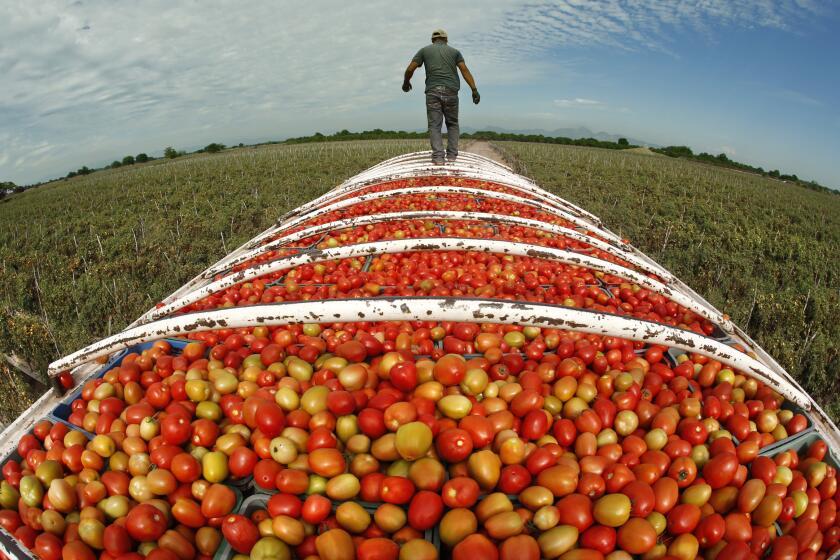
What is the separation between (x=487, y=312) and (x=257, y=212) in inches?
439

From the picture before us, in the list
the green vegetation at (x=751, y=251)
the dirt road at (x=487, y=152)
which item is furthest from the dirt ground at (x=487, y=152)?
the green vegetation at (x=751, y=251)

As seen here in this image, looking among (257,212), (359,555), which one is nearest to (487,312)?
(359,555)

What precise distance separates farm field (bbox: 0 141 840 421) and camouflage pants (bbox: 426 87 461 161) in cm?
456

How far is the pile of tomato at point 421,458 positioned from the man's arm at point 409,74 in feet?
25.9

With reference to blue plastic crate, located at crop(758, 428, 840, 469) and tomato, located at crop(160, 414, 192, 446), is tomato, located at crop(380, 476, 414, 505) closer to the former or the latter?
tomato, located at crop(160, 414, 192, 446)

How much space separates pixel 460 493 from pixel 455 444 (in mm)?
216

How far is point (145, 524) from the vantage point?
1.73 m

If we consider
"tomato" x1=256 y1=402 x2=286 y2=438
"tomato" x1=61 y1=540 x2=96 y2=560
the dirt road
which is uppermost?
the dirt road

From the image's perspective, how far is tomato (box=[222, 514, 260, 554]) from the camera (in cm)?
167

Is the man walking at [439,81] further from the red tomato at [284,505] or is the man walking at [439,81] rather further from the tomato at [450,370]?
the red tomato at [284,505]

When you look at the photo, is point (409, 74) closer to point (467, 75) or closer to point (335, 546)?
point (467, 75)

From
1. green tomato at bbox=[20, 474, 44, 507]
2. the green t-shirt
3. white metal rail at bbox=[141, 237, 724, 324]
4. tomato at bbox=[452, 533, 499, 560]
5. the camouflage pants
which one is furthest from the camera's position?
the camouflage pants

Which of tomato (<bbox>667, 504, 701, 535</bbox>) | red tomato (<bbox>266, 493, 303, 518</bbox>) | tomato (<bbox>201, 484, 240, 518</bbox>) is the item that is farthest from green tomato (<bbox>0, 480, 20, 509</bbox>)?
tomato (<bbox>667, 504, 701, 535</bbox>)

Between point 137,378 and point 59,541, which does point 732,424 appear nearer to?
point 59,541
